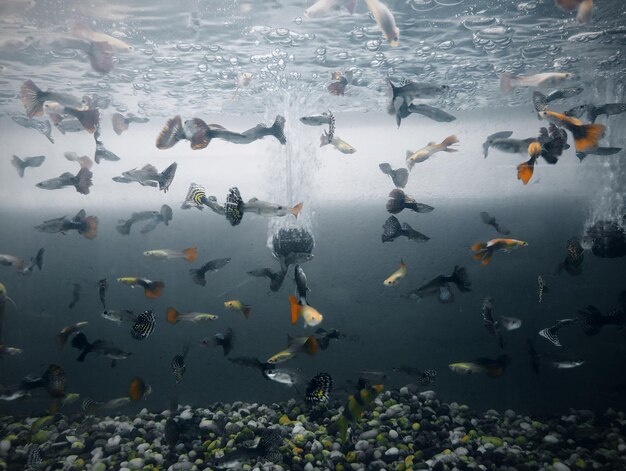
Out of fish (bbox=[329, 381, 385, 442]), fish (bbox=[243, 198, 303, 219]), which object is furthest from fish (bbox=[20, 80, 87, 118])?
fish (bbox=[329, 381, 385, 442])

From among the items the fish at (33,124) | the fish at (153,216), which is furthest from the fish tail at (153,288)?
the fish at (33,124)

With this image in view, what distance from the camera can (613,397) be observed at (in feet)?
26.7

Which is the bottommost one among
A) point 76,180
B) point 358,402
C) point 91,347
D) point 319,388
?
point 358,402

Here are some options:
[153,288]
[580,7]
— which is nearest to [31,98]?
[153,288]

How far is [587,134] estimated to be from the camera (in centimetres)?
409

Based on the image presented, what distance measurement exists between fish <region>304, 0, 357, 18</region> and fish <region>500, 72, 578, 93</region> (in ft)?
16.6

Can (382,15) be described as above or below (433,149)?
above

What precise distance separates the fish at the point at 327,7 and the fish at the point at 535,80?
5.06 m

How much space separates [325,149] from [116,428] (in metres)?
9.17

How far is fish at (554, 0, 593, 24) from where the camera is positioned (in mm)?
6500

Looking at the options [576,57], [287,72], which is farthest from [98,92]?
[576,57]

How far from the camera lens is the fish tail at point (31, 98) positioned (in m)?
6.23

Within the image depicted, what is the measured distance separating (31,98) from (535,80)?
36.6ft

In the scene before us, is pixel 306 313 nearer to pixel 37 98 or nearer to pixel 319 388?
pixel 319 388
